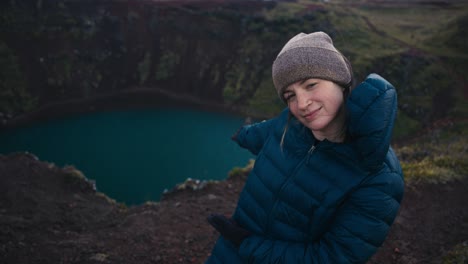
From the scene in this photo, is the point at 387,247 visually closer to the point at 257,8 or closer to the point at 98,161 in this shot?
the point at 98,161

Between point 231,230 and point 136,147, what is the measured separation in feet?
72.1

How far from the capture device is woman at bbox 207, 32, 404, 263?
6.90 feet

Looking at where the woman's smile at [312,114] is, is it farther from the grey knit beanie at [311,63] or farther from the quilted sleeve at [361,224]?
the quilted sleeve at [361,224]

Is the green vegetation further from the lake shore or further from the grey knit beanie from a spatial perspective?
the lake shore

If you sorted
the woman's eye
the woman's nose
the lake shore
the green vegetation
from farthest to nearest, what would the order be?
the lake shore → the green vegetation → the woman's eye → the woman's nose

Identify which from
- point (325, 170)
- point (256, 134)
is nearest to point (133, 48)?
point (256, 134)

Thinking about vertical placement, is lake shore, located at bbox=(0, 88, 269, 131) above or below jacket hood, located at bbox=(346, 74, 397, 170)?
below

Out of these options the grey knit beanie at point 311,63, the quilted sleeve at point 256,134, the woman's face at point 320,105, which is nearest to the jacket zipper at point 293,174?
the woman's face at point 320,105

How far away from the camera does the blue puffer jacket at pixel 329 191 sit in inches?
82.0

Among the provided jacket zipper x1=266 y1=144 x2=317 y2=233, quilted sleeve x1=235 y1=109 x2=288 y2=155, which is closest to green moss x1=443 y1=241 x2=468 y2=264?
quilted sleeve x1=235 y1=109 x2=288 y2=155

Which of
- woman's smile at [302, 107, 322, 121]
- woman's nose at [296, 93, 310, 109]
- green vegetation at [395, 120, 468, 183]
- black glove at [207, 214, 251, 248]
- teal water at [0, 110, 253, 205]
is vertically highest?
woman's nose at [296, 93, 310, 109]

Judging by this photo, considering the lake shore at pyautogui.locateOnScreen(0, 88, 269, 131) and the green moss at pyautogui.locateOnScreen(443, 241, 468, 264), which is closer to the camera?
the green moss at pyautogui.locateOnScreen(443, 241, 468, 264)

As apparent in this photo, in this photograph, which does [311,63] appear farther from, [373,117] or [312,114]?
[373,117]

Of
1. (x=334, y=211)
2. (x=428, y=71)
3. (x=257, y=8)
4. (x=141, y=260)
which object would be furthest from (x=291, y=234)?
(x=257, y=8)
